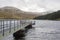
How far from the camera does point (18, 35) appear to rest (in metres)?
35.2

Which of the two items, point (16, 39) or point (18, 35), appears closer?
point (16, 39)

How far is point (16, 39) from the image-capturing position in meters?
31.9

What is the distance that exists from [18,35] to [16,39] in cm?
332
